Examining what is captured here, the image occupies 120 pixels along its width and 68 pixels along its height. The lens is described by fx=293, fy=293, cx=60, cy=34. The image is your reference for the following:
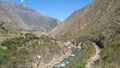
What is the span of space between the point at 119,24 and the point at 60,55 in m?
36.2

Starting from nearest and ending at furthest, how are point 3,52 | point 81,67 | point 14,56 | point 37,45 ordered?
point 81,67 < point 14,56 < point 3,52 < point 37,45

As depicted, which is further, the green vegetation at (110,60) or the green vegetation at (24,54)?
the green vegetation at (24,54)

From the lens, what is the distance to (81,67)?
260ft

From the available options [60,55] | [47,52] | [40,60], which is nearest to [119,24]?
[60,55]

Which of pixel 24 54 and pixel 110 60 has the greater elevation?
pixel 24 54

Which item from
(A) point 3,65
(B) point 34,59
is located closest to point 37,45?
(B) point 34,59

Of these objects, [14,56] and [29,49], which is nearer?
[14,56]

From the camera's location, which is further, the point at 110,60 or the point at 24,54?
the point at 24,54

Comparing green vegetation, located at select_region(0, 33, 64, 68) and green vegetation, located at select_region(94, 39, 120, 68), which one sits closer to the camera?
green vegetation, located at select_region(94, 39, 120, 68)

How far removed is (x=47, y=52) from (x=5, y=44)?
61.8 ft

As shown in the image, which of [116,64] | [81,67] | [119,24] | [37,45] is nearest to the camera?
[116,64]

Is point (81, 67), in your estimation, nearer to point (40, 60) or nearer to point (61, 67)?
point (61, 67)

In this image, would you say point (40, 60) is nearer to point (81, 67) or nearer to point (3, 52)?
point (3, 52)

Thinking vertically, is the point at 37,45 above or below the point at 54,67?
above
